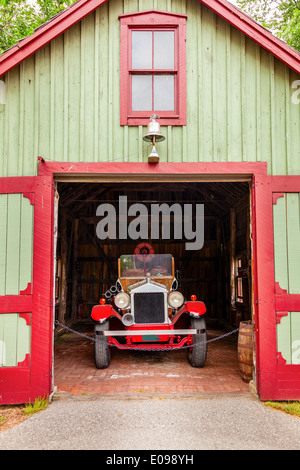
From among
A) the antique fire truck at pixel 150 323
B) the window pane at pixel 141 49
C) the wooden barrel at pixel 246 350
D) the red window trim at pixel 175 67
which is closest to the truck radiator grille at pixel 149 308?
the antique fire truck at pixel 150 323

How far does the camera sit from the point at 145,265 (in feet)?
23.9

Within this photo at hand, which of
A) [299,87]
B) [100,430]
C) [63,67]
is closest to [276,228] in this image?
[299,87]

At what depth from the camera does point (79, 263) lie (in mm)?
12117

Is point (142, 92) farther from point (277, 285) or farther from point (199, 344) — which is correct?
point (199, 344)

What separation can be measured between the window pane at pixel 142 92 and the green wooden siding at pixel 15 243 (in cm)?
199

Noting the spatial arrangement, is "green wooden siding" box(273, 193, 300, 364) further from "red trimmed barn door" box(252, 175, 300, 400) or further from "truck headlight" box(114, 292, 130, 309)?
"truck headlight" box(114, 292, 130, 309)

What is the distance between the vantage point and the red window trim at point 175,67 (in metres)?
4.86

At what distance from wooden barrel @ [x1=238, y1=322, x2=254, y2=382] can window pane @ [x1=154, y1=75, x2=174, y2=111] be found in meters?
3.29

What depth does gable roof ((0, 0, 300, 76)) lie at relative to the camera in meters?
4.68

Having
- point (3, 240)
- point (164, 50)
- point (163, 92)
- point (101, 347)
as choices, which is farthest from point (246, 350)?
point (164, 50)

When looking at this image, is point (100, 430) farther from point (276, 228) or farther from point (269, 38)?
point (269, 38)

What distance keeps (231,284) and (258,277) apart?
600cm

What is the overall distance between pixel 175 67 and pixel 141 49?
0.54 m

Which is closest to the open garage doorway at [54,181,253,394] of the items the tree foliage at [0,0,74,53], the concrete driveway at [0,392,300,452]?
the concrete driveway at [0,392,300,452]
